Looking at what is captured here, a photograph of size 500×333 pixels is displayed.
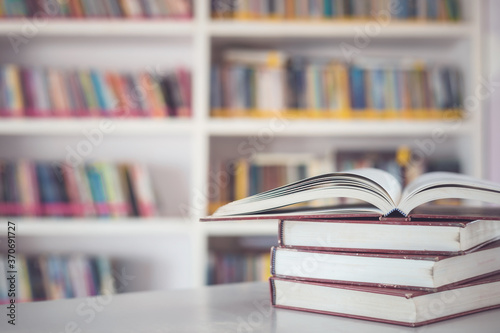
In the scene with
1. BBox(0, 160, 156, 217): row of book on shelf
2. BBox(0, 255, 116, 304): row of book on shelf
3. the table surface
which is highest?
the table surface

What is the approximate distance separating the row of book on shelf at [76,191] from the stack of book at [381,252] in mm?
1480

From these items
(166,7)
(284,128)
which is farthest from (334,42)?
(166,7)

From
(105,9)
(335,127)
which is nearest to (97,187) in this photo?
(105,9)

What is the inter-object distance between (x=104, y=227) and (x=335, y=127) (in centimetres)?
94

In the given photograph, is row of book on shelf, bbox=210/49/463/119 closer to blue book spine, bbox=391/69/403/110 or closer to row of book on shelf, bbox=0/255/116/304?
blue book spine, bbox=391/69/403/110

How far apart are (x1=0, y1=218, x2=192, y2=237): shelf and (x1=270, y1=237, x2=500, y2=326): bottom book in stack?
54.7 inches

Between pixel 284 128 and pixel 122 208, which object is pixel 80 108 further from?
pixel 284 128

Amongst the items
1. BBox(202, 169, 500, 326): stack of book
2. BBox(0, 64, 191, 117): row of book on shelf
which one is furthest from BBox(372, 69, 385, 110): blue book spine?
BBox(202, 169, 500, 326): stack of book

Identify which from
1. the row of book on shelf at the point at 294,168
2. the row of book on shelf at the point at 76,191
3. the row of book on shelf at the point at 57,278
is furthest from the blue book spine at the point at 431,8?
the row of book on shelf at the point at 57,278

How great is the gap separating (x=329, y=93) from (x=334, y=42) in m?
0.31

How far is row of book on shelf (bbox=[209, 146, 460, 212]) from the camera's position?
6.72 feet

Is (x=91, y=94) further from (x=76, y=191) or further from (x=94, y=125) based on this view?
(x=76, y=191)

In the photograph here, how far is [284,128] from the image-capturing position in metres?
2.01

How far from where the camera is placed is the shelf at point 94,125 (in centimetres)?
201
